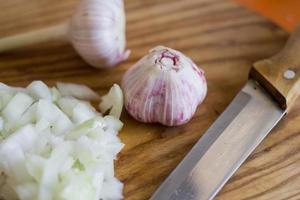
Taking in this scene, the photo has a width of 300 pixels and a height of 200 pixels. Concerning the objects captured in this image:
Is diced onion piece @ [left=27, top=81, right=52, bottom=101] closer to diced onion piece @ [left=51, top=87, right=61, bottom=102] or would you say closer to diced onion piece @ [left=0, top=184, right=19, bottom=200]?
diced onion piece @ [left=51, top=87, right=61, bottom=102]

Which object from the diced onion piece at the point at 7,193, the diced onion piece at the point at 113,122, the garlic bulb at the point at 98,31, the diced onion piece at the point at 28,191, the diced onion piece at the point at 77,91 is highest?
the garlic bulb at the point at 98,31

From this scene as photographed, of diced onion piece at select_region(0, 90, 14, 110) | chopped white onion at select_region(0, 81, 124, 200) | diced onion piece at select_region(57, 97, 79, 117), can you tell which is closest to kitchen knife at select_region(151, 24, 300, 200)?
chopped white onion at select_region(0, 81, 124, 200)

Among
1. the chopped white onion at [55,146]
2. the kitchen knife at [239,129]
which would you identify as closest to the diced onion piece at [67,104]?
the chopped white onion at [55,146]

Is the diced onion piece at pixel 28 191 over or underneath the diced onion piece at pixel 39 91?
underneath

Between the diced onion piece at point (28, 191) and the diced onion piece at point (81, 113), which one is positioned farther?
the diced onion piece at point (81, 113)

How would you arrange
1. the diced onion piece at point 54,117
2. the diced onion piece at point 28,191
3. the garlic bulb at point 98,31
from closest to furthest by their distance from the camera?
the diced onion piece at point 28,191
the diced onion piece at point 54,117
the garlic bulb at point 98,31

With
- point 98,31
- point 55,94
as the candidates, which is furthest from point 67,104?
point 98,31

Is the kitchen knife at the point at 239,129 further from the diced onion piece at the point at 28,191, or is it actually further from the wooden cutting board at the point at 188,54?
the diced onion piece at the point at 28,191
